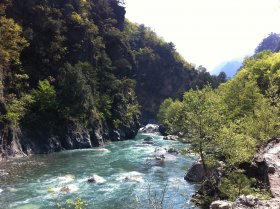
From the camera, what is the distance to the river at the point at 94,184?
85.0 feet

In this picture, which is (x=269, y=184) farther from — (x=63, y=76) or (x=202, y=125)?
(x=63, y=76)

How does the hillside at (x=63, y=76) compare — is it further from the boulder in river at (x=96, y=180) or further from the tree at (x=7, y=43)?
the boulder in river at (x=96, y=180)

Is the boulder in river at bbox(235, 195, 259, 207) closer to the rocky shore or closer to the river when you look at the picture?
the rocky shore

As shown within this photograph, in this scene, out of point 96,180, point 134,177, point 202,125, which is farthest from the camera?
point 134,177

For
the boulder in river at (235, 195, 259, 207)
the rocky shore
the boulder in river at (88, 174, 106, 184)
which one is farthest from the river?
the boulder in river at (235, 195, 259, 207)

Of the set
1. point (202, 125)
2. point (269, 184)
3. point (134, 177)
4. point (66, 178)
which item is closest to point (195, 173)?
point (134, 177)

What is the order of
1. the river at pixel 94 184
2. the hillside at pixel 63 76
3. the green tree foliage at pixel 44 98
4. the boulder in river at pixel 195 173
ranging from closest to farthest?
the river at pixel 94 184 < the boulder in river at pixel 195 173 < the hillside at pixel 63 76 < the green tree foliage at pixel 44 98

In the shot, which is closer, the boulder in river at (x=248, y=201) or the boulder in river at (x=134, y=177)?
the boulder in river at (x=248, y=201)

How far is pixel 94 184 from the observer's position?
31.8 metres

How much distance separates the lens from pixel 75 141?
5903 centimetres

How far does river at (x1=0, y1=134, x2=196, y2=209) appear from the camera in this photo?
25906 mm

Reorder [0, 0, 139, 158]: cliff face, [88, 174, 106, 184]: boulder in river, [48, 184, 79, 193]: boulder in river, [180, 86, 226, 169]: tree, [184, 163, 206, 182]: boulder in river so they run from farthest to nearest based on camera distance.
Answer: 1. [0, 0, 139, 158]: cliff face
2. [88, 174, 106, 184]: boulder in river
3. [184, 163, 206, 182]: boulder in river
4. [48, 184, 79, 193]: boulder in river
5. [180, 86, 226, 169]: tree

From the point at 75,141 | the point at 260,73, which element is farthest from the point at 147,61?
the point at 75,141

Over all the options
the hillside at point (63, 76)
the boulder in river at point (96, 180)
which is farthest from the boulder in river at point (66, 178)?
the hillside at point (63, 76)
